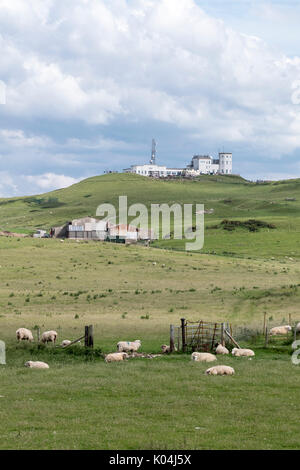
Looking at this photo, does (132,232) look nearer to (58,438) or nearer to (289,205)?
(289,205)

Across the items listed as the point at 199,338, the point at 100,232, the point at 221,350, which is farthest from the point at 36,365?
the point at 100,232

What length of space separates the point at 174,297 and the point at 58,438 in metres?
36.1

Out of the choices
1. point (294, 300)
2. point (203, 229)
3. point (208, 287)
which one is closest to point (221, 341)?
point (294, 300)

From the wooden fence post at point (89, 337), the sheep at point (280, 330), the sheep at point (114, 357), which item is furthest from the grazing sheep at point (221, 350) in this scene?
the sheep at point (280, 330)

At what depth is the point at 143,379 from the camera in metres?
22.1

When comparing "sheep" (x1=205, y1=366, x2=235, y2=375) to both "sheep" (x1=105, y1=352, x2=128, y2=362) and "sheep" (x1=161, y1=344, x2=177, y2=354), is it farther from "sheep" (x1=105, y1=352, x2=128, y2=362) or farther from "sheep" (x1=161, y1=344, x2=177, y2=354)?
"sheep" (x1=161, y1=344, x2=177, y2=354)

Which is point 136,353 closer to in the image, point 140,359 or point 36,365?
point 140,359

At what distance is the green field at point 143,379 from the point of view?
15.4 metres

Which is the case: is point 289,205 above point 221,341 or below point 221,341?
above

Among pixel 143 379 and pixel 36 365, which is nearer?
pixel 143 379

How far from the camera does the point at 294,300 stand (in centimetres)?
4700

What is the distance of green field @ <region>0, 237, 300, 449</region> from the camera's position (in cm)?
1545

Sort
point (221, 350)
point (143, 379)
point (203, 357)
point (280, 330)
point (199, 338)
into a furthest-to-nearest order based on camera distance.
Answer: point (280, 330) → point (199, 338) → point (221, 350) → point (203, 357) → point (143, 379)

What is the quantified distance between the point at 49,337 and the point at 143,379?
36.0 ft
